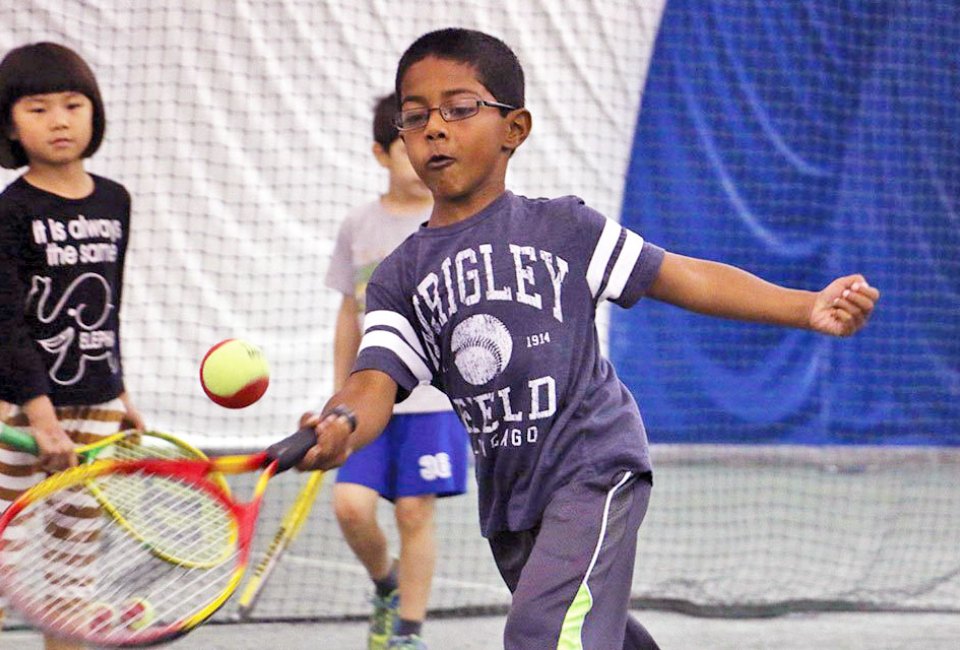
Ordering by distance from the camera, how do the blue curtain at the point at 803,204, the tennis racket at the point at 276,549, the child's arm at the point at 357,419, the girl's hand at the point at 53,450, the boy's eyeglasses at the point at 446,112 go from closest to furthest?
1. the child's arm at the point at 357,419
2. the boy's eyeglasses at the point at 446,112
3. the girl's hand at the point at 53,450
4. the tennis racket at the point at 276,549
5. the blue curtain at the point at 803,204

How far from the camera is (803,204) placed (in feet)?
26.9

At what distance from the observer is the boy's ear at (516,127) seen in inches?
117

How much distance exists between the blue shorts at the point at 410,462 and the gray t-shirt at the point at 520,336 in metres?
1.38

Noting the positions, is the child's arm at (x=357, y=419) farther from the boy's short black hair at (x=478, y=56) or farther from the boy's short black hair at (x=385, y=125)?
the boy's short black hair at (x=385, y=125)

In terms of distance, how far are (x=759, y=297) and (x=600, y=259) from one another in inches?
12.2

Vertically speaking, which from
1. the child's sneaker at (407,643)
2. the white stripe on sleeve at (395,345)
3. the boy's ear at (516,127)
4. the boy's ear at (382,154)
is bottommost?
the child's sneaker at (407,643)

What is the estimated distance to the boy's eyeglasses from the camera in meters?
2.88

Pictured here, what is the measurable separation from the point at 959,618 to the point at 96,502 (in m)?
3.22

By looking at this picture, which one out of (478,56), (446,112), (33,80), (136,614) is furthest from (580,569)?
(33,80)

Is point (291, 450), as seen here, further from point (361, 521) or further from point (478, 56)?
point (361, 521)

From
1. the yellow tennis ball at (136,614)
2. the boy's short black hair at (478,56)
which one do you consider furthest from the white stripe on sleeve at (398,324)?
the yellow tennis ball at (136,614)

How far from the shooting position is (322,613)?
481 cm

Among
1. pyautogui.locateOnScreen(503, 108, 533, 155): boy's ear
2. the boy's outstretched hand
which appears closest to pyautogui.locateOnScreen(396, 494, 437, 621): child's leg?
pyautogui.locateOnScreen(503, 108, 533, 155): boy's ear

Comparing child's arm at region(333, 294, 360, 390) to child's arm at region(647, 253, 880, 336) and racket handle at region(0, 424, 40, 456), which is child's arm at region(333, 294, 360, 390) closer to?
racket handle at region(0, 424, 40, 456)
